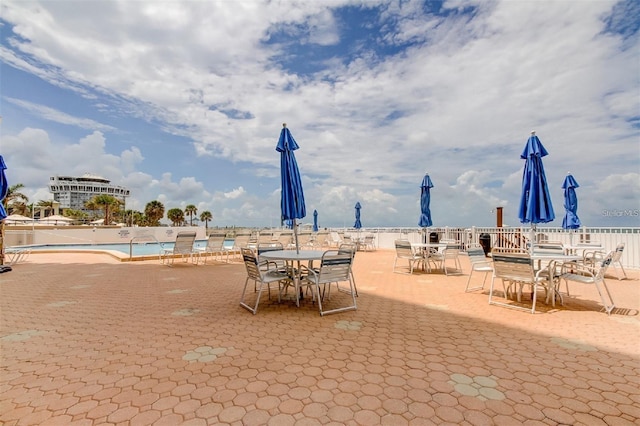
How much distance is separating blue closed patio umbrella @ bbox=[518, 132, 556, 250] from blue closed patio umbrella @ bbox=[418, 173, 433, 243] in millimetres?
5004

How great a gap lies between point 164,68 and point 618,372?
41.1 ft

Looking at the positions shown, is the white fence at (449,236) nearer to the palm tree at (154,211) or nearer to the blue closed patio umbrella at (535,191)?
the blue closed patio umbrella at (535,191)

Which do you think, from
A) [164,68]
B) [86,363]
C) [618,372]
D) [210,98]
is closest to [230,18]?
[164,68]

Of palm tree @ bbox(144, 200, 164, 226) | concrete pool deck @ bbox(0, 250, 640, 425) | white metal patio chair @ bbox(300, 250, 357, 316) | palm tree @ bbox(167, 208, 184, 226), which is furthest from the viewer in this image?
palm tree @ bbox(167, 208, 184, 226)

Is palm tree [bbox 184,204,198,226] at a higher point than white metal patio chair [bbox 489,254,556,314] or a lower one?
higher

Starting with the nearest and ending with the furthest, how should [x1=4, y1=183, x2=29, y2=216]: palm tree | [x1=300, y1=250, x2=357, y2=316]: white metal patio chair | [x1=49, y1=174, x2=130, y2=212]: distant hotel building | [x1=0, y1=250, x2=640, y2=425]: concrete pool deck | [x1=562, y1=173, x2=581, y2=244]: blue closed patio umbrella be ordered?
[x1=0, y1=250, x2=640, y2=425]: concrete pool deck < [x1=300, y1=250, x2=357, y2=316]: white metal patio chair < [x1=562, y1=173, x2=581, y2=244]: blue closed patio umbrella < [x1=4, y1=183, x2=29, y2=216]: palm tree < [x1=49, y1=174, x2=130, y2=212]: distant hotel building

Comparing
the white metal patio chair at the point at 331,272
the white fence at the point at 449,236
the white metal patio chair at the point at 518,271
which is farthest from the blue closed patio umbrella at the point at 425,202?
the white metal patio chair at the point at 331,272

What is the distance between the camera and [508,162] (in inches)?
626

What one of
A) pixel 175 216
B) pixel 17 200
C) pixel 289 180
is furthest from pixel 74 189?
pixel 289 180

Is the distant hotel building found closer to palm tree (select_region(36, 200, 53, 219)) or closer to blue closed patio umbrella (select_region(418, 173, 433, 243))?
palm tree (select_region(36, 200, 53, 219))

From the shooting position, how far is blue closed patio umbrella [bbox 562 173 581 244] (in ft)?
30.2

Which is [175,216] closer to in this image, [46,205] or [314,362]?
[46,205]

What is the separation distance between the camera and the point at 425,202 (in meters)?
10.4

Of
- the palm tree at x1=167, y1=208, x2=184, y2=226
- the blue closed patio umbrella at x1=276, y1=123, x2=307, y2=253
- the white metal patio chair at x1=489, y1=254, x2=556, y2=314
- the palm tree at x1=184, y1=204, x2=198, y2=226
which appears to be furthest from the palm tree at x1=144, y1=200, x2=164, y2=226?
the white metal patio chair at x1=489, y1=254, x2=556, y2=314
